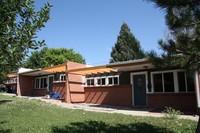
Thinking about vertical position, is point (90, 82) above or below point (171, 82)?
above

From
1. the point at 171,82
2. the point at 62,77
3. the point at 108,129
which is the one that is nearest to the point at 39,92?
the point at 62,77

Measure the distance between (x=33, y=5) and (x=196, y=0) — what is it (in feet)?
12.7

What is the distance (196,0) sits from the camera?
16.5ft

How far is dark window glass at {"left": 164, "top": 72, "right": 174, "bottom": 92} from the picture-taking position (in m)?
15.6

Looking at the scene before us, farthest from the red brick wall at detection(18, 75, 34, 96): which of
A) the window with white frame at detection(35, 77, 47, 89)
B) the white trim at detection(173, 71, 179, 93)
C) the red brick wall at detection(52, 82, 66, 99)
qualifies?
the white trim at detection(173, 71, 179, 93)

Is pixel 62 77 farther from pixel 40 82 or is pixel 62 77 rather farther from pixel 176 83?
pixel 176 83

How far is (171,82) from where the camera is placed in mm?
15672

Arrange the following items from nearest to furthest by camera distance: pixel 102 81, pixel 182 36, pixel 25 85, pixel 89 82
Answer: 1. pixel 182 36
2. pixel 102 81
3. pixel 89 82
4. pixel 25 85

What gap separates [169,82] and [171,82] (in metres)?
0.15

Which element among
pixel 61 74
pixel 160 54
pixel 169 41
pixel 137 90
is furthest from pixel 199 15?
pixel 61 74

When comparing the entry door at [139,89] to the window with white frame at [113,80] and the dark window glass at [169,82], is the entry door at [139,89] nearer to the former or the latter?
the dark window glass at [169,82]

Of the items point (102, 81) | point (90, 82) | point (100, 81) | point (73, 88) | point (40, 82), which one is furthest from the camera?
point (40, 82)

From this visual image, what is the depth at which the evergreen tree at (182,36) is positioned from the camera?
5.14 meters

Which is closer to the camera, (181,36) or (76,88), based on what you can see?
(181,36)
